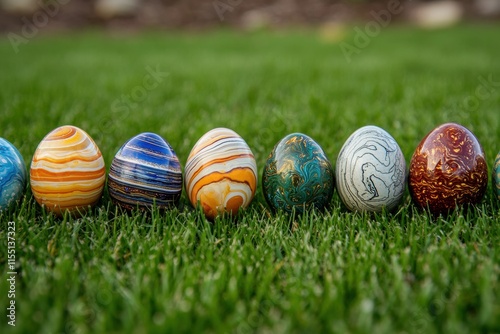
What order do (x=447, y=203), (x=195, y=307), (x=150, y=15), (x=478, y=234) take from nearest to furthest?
(x=195, y=307), (x=478, y=234), (x=447, y=203), (x=150, y=15)

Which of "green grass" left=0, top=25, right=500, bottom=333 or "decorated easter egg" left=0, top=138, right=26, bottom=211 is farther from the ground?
"decorated easter egg" left=0, top=138, right=26, bottom=211

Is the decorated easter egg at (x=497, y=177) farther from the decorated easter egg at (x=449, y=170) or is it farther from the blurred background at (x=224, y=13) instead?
the blurred background at (x=224, y=13)

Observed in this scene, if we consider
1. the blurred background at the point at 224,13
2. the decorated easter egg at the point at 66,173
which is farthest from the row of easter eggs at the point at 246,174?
the blurred background at the point at 224,13


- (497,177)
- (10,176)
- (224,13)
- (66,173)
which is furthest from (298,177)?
(224,13)

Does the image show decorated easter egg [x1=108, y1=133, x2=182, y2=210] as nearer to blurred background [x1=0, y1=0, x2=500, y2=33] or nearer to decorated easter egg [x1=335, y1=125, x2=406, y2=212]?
decorated easter egg [x1=335, y1=125, x2=406, y2=212]

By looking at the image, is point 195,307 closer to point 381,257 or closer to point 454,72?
point 381,257

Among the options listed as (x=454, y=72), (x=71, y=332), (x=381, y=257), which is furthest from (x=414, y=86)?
(x=71, y=332)

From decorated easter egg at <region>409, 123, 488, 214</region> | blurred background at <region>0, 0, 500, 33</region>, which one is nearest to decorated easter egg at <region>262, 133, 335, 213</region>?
decorated easter egg at <region>409, 123, 488, 214</region>
